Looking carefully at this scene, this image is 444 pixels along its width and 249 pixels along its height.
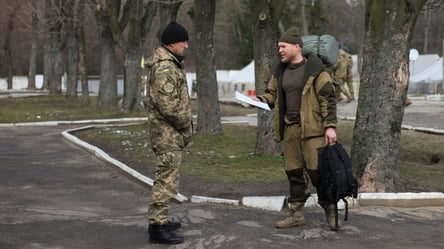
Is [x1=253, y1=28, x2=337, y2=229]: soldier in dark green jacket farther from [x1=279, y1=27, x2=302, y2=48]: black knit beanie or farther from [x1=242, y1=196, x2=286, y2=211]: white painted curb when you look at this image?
[x1=242, y1=196, x2=286, y2=211]: white painted curb

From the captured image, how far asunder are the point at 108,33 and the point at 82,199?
64.6 feet

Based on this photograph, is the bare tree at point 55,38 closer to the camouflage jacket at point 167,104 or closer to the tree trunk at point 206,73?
the tree trunk at point 206,73

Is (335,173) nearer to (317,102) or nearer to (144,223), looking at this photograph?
(317,102)

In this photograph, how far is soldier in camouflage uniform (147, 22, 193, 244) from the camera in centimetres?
594

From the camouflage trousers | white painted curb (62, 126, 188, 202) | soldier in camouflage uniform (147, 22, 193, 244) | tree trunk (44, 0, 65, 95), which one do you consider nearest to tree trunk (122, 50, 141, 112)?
tree trunk (44, 0, 65, 95)

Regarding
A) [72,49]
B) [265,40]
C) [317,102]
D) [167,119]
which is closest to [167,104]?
[167,119]

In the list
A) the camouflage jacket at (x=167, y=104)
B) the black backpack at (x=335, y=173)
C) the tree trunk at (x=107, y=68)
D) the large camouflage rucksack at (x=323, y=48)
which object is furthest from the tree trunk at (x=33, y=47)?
the black backpack at (x=335, y=173)

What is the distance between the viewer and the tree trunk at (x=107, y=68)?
2753 cm

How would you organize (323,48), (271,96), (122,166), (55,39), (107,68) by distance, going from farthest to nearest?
(55,39)
(107,68)
(122,166)
(323,48)
(271,96)

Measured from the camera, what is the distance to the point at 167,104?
590 centimetres

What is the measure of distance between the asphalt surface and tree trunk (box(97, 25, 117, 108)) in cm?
1781

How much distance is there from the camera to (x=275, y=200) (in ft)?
25.0

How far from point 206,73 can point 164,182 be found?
9.17 metres

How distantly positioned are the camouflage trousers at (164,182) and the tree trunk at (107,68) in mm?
21927
